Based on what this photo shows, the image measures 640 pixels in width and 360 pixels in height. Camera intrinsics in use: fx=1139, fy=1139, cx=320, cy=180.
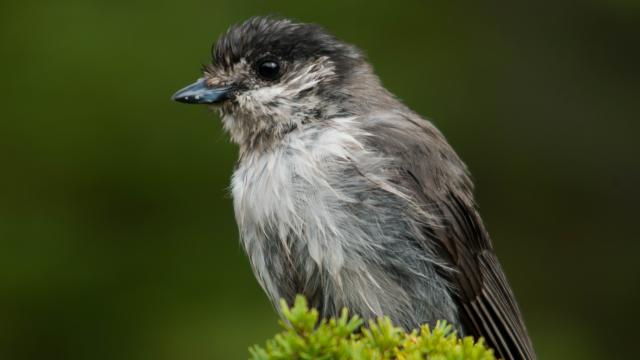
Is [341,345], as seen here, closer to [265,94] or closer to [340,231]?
[340,231]

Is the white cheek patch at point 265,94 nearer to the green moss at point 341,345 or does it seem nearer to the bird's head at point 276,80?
the bird's head at point 276,80

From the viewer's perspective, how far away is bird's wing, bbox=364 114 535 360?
4840 mm

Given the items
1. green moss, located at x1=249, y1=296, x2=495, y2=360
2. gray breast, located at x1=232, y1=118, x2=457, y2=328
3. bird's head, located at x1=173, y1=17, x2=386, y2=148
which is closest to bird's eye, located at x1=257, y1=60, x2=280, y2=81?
bird's head, located at x1=173, y1=17, x2=386, y2=148

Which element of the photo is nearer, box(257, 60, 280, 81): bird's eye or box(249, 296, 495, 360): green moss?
box(249, 296, 495, 360): green moss

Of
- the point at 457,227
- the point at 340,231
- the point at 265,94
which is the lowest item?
the point at 457,227

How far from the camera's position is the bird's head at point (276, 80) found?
500cm

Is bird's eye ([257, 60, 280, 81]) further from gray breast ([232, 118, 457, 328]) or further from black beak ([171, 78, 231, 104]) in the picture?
gray breast ([232, 118, 457, 328])

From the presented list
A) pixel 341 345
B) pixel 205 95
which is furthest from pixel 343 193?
pixel 341 345

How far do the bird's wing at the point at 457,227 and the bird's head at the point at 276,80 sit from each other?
0.27 meters

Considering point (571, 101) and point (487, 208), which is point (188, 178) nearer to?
point (487, 208)

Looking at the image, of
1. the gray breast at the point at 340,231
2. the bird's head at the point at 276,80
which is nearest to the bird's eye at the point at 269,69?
the bird's head at the point at 276,80

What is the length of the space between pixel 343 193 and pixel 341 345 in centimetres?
136

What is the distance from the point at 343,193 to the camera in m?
4.58

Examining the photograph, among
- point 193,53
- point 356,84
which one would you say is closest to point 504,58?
point 193,53
